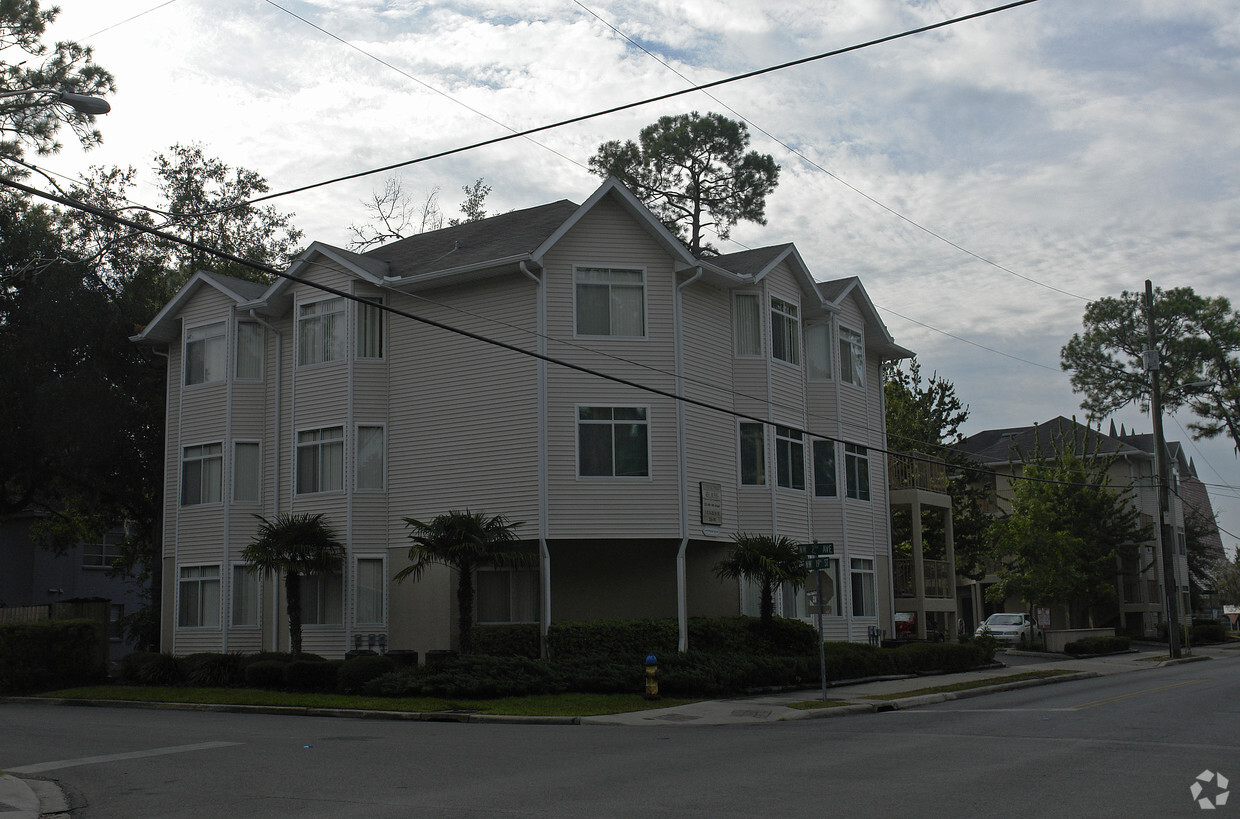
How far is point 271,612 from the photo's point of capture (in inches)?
1092

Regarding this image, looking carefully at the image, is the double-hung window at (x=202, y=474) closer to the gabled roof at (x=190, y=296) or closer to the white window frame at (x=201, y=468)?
the white window frame at (x=201, y=468)

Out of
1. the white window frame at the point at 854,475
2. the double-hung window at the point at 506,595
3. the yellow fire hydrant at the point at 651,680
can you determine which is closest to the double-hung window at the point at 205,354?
the double-hung window at the point at 506,595

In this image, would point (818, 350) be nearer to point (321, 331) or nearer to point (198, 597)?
point (321, 331)

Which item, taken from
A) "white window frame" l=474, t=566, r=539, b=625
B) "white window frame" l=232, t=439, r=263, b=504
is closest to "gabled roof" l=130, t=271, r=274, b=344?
"white window frame" l=232, t=439, r=263, b=504

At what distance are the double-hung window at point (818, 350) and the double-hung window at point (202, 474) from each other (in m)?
15.5

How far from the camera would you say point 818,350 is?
3044 centimetres

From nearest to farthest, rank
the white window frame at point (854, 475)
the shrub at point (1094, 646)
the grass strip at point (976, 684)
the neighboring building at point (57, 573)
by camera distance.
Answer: the grass strip at point (976, 684) < the white window frame at point (854, 475) < the shrub at point (1094, 646) < the neighboring building at point (57, 573)

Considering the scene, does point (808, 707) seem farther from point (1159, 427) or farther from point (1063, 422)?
point (1063, 422)

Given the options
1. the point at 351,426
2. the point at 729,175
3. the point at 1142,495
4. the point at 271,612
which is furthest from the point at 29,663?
the point at 1142,495

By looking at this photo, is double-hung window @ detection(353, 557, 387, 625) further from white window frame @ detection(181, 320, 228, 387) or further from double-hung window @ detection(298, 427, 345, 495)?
white window frame @ detection(181, 320, 228, 387)

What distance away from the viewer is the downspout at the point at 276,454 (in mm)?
27516

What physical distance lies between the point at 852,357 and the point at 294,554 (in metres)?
15.8

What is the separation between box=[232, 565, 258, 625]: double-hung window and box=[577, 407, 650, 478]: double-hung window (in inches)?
368

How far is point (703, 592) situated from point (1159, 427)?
839 inches
